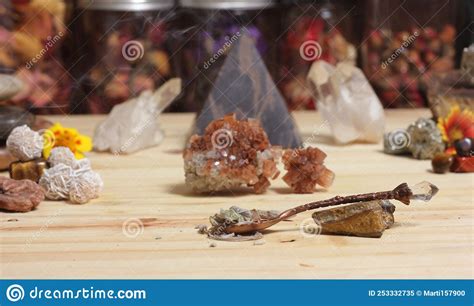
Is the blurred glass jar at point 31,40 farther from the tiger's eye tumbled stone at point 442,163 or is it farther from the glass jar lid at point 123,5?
the tiger's eye tumbled stone at point 442,163

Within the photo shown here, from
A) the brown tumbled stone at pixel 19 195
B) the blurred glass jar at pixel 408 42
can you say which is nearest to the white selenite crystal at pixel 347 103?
the blurred glass jar at pixel 408 42

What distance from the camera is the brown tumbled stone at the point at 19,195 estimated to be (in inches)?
52.1

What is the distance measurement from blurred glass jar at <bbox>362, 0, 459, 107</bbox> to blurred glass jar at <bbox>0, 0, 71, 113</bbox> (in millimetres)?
774

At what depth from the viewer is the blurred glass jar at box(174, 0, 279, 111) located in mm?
2019

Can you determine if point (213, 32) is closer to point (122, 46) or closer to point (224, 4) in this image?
point (224, 4)

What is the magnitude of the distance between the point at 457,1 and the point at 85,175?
119 cm

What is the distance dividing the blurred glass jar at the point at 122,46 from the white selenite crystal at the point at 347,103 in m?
0.43

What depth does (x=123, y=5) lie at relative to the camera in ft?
6.93

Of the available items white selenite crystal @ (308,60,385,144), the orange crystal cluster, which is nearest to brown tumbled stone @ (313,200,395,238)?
the orange crystal cluster

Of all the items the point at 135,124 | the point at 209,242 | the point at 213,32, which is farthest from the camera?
the point at 213,32

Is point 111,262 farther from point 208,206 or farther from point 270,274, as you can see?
point 208,206

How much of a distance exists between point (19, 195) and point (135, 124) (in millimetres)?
533

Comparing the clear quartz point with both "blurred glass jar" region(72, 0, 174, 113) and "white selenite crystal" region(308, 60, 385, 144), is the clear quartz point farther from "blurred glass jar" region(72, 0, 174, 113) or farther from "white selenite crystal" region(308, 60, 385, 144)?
"blurred glass jar" region(72, 0, 174, 113)

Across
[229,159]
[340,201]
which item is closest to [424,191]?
[340,201]
